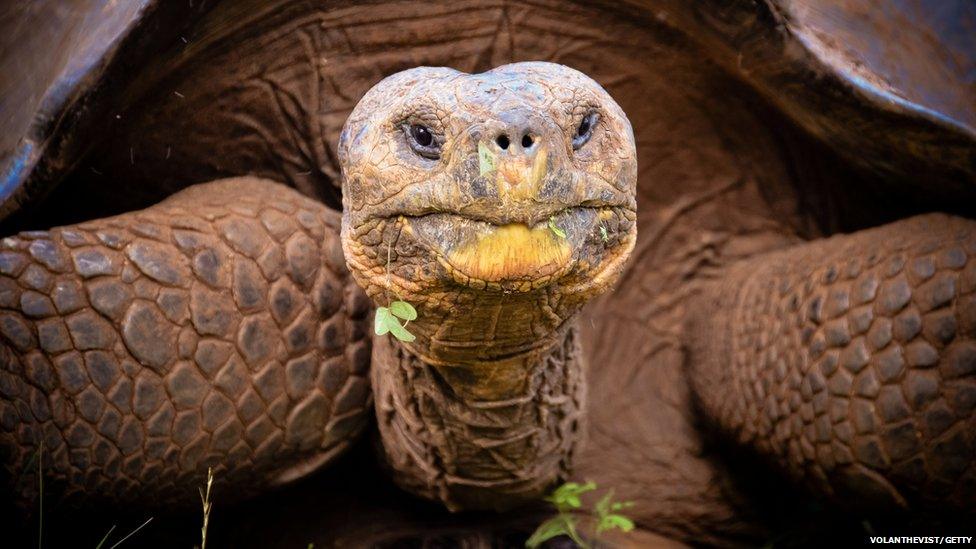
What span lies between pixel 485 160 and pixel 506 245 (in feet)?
0.44

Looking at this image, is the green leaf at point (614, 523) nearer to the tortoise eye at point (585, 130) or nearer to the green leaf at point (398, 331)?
the green leaf at point (398, 331)

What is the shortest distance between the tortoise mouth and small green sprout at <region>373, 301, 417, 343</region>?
0.15m

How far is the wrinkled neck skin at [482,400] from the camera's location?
178 centimetres

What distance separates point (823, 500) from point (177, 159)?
1834mm

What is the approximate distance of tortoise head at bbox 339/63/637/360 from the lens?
4.97 ft

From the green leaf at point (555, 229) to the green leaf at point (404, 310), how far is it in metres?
0.31

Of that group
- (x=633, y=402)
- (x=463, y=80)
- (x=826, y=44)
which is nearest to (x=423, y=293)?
(x=463, y=80)

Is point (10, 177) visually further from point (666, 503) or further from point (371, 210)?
point (666, 503)

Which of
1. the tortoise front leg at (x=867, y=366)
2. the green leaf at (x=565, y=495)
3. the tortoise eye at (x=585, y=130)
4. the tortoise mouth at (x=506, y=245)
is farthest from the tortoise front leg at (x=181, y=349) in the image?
the tortoise front leg at (x=867, y=366)

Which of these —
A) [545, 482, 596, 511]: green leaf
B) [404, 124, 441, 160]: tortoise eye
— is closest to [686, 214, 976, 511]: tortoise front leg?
[545, 482, 596, 511]: green leaf

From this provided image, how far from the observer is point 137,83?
7.21 feet

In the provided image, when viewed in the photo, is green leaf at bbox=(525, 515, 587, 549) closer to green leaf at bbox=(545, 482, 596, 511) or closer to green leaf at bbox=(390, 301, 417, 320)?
green leaf at bbox=(545, 482, 596, 511)

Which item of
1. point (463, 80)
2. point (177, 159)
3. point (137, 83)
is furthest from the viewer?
point (177, 159)

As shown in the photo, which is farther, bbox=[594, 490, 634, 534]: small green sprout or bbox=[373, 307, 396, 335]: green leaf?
bbox=[594, 490, 634, 534]: small green sprout
